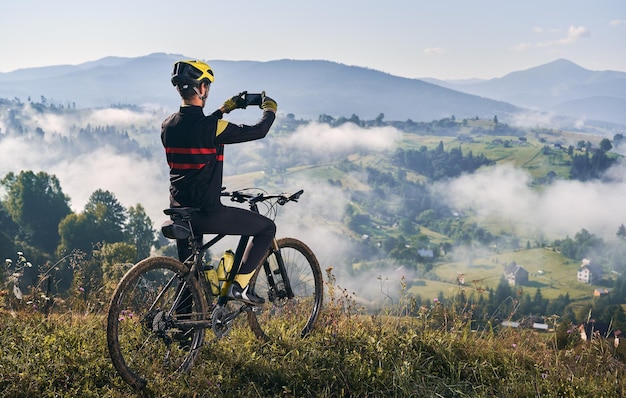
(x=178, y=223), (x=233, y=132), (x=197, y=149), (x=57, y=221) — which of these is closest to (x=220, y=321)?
(x=178, y=223)

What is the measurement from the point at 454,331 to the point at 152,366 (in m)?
3.27

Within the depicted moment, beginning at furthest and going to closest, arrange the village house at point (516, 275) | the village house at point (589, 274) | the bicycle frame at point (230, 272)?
the village house at point (589, 274)
the village house at point (516, 275)
the bicycle frame at point (230, 272)

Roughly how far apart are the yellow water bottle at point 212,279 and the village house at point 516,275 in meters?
153

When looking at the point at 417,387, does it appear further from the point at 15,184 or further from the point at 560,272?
the point at 560,272

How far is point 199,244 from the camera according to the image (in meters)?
5.25

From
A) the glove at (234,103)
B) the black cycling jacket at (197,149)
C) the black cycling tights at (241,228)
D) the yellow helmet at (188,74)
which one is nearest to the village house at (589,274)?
the black cycling tights at (241,228)

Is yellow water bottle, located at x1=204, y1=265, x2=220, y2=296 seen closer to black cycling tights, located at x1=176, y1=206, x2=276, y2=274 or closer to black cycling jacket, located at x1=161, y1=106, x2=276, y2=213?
black cycling tights, located at x1=176, y1=206, x2=276, y2=274

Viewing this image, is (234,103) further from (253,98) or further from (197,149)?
(197,149)

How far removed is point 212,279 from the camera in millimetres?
5406

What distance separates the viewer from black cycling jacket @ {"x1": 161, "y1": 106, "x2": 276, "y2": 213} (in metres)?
4.91

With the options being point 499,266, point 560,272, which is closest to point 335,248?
point 499,266

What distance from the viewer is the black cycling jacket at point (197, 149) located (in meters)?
4.91

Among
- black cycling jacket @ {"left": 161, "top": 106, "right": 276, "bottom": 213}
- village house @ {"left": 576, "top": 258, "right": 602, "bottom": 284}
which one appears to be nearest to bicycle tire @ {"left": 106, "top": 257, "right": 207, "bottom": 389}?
black cycling jacket @ {"left": 161, "top": 106, "right": 276, "bottom": 213}

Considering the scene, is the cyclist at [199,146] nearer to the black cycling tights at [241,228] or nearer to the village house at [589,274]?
the black cycling tights at [241,228]
